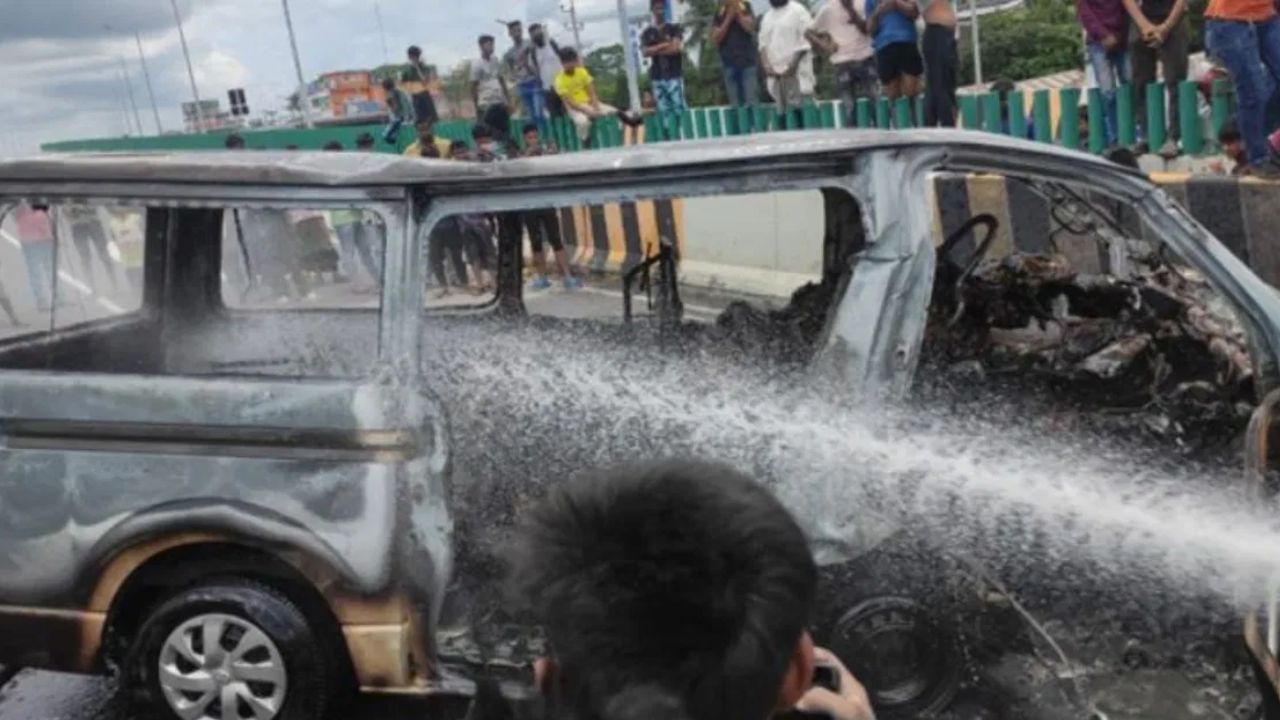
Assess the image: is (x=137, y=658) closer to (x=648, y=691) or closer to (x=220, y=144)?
(x=648, y=691)

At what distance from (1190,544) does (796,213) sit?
5.60ft

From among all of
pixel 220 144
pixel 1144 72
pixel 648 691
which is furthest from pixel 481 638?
pixel 220 144

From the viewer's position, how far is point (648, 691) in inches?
47.3

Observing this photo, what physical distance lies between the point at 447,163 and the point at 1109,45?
653cm

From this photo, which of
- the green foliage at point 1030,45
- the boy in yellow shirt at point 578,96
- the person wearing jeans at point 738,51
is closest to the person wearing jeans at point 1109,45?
the person wearing jeans at point 738,51

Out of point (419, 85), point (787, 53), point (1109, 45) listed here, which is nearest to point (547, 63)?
point (419, 85)

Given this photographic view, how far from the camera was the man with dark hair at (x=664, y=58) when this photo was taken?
543 inches

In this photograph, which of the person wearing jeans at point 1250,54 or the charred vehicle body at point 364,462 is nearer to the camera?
the charred vehicle body at point 364,462

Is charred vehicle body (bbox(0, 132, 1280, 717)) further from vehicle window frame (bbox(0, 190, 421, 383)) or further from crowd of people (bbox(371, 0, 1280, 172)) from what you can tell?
crowd of people (bbox(371, 0, 1280, 172))

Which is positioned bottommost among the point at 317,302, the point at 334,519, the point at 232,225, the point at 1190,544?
the point at 1190,544

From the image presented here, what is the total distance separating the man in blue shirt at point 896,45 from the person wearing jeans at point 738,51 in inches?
96.1

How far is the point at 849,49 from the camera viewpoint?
1052cm

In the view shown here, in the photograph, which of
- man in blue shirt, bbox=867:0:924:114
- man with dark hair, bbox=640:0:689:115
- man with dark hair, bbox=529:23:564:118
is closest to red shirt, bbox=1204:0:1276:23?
man in blue shirt, bbox=867:0:924:114

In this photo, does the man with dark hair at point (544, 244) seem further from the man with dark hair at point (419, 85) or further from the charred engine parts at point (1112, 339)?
the man with dark hair at point (419, 85)
